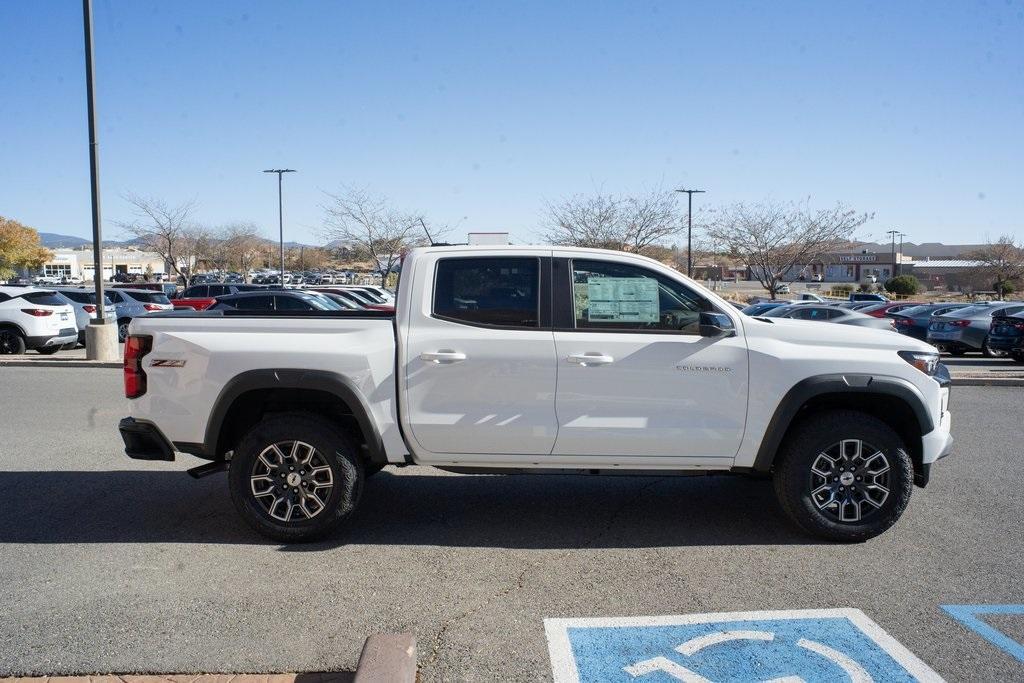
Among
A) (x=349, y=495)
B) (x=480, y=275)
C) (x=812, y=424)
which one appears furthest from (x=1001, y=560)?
(x=349, y=495)

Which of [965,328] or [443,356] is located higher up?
[443,356]

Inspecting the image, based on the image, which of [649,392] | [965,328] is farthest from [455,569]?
[965,328]

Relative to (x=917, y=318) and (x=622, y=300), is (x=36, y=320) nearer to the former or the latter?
(x=622, y=300)

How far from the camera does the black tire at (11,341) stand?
16203 mm

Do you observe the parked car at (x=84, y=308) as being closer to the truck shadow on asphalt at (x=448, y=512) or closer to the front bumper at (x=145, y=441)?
the truck shadow on asphalt at (x=448, y=512)

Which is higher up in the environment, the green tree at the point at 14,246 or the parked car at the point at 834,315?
the green tree at the point at 14,246

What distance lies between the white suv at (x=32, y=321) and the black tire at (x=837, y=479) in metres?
15.9

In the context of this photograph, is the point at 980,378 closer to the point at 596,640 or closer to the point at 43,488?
the point at 596,640

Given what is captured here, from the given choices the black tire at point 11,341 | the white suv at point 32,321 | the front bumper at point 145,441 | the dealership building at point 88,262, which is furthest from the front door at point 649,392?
the dealership building at point 88,262

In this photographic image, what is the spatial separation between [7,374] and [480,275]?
12.1 meters

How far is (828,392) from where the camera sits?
5.02m

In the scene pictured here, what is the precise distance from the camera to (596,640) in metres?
3.79

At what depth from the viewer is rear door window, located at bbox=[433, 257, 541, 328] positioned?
16.8ft

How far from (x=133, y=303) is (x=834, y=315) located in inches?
734
